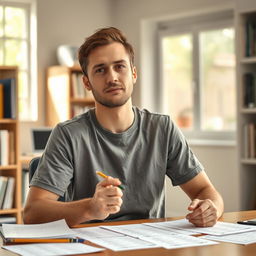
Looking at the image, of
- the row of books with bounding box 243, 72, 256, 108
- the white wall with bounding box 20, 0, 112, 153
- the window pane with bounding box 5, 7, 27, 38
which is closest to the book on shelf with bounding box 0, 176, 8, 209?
the white wall with bounding box 20, 0, 112, 153

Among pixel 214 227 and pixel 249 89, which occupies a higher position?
pixel 249 89

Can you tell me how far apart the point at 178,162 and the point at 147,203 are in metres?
0.21

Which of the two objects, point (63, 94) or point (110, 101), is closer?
point (110, 101)

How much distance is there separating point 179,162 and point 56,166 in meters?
0.49

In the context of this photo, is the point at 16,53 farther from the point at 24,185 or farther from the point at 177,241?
the point at 177,241

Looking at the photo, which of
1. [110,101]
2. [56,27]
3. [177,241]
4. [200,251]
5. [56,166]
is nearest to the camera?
[200,251]

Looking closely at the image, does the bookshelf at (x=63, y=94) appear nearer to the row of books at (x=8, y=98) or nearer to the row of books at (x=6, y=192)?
the row of books at (x=8, y=98)

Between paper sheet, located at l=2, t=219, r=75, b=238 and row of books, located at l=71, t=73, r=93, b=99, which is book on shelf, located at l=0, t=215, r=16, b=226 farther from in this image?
paper sheet, located at l=2, t=219, r=75, b=238

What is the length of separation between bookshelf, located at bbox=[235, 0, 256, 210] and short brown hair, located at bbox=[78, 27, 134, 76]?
2.74m

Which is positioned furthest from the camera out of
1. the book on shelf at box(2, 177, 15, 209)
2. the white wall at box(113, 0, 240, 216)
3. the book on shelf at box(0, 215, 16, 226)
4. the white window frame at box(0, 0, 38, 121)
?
the white window frame at box(0, 0, 38, 121)

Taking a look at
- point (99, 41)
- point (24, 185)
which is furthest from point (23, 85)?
point (99, 41)

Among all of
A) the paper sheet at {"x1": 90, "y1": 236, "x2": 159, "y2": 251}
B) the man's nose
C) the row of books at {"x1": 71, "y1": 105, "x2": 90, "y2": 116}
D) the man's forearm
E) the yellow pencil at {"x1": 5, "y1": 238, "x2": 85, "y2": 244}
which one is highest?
the man's nose

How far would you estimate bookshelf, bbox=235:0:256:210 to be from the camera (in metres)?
4.70

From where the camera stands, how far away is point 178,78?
20.2ft
